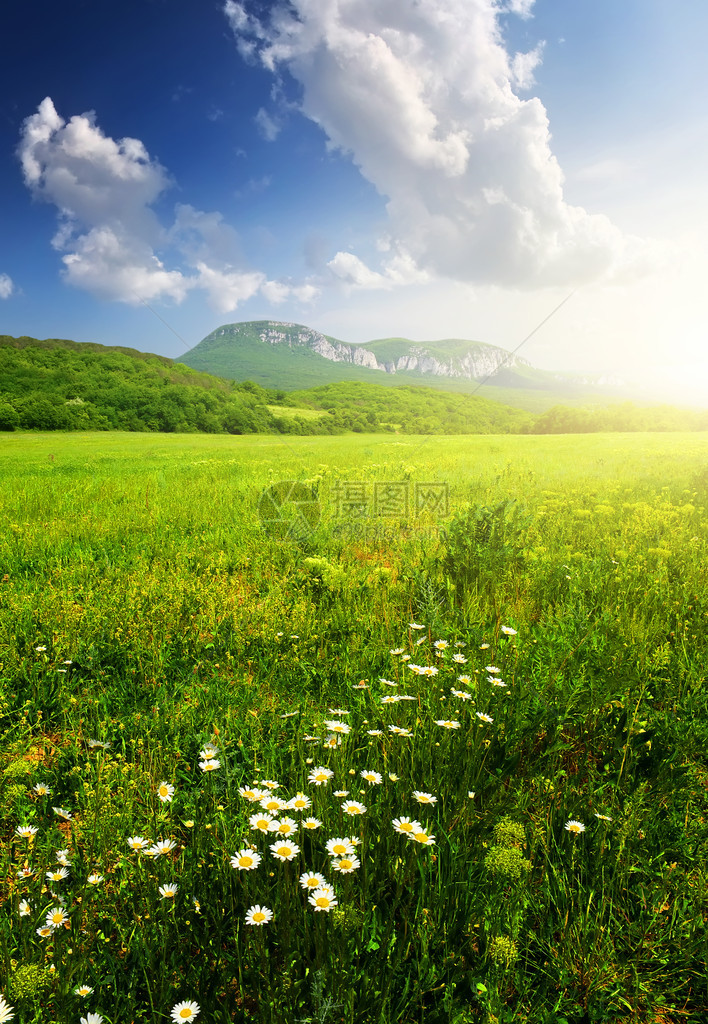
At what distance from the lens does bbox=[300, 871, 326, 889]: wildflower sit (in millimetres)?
1503

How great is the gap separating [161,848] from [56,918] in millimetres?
341

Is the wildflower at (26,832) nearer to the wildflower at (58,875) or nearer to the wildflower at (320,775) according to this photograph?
the wildflower at (58,875)

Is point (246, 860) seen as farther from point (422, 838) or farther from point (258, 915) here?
point (422, 838)

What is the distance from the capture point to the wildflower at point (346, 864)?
4.96 feet

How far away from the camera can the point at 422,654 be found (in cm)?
323

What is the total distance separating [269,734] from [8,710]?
164cm

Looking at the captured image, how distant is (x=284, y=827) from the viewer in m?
1.70

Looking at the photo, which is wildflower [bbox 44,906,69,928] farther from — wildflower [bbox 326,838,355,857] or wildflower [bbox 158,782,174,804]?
wildflower [bbox 326,838,355,857]

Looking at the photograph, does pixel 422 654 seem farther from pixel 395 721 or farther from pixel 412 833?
pixel 412 833

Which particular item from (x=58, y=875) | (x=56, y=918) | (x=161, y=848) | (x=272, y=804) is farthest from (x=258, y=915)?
(x=58, y=875)

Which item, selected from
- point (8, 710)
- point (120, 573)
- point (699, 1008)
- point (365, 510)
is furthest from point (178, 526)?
point (699, 1008)

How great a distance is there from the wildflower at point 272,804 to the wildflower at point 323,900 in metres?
0.37

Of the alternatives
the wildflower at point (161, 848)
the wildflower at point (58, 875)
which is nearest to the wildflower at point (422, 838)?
the wildflower at point (161, 848)
